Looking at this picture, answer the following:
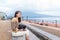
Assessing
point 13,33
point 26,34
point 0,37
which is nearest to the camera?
point 0,37

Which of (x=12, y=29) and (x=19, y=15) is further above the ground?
(x=19, y=15)

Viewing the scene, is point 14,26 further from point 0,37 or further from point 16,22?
point 0,37

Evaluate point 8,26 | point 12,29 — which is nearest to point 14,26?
point 12,29

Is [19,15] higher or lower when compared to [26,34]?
higher

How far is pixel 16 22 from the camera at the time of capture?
6.14 ft

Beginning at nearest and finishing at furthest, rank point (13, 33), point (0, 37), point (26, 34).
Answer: point (0, 37) < point (13, 33) < point (26, 34)

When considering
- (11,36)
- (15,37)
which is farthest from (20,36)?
(11,36)

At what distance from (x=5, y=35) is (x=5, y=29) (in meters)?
0.06

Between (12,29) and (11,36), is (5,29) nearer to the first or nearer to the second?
(11,36)

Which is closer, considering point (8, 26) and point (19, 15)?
point (8, 26)

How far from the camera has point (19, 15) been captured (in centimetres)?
195

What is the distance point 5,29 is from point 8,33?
0.05m

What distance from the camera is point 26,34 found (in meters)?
1.87

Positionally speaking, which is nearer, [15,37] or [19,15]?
[15,37]
